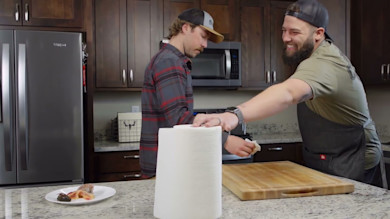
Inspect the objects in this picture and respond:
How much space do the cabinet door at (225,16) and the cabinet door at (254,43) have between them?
62 mm

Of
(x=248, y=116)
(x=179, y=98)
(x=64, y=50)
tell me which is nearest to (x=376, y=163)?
(x=248, y=116)

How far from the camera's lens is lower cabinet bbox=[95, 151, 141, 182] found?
3100 millimetres

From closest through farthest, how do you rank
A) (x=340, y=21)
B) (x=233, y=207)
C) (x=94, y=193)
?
(x=233, y=207) → (x=94, y=193) → (x=340, y=21)

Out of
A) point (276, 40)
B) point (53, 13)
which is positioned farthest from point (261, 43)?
point (53, 13)

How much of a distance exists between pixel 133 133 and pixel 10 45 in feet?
3.77

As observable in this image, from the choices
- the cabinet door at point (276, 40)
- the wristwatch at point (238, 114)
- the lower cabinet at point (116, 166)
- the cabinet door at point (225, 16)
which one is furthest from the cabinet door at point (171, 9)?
the wristwatch at point (238, 114)

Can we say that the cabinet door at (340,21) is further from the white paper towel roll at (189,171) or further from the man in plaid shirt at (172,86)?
the white paper towel roll at (189,171)

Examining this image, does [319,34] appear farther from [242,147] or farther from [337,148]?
[242,147]

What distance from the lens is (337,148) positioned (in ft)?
5.76

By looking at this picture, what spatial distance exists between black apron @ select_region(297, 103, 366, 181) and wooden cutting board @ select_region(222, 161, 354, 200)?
208 millimetres

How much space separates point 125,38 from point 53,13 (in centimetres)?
59

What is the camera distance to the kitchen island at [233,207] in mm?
1135

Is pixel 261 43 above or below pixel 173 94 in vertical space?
above

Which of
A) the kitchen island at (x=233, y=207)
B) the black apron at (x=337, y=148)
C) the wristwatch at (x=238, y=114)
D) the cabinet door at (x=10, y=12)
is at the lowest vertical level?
the kitchen island at (x=233, y=207)
